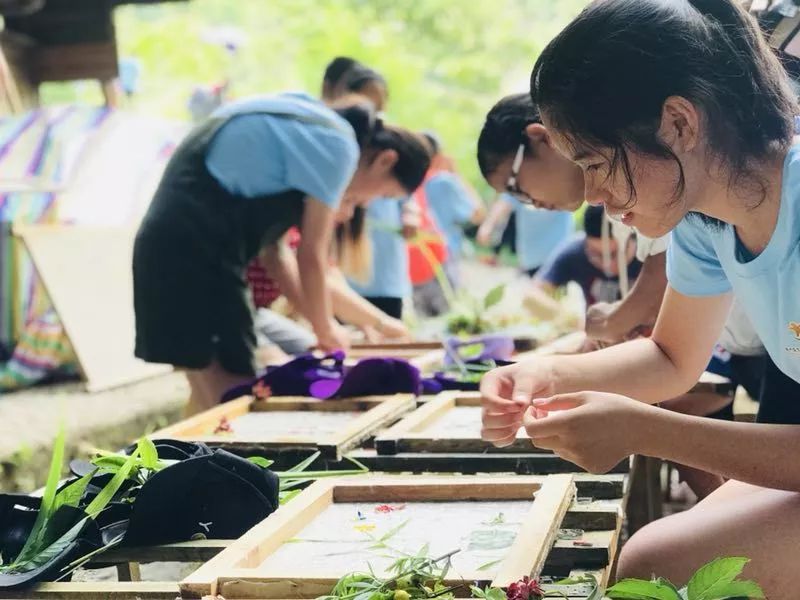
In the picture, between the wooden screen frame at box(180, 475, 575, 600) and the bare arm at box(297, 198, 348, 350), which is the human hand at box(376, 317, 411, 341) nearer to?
the bare arm at box(297, 198, 348, 350)

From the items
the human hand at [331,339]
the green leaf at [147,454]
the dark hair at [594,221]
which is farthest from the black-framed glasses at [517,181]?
the green leaf at [147,454]

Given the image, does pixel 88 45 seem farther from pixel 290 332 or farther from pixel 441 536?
pixel 441 536

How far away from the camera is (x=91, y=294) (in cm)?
529

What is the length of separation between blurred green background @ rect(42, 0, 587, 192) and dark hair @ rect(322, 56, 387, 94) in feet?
29.6

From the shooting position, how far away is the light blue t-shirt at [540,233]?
22.3 ft

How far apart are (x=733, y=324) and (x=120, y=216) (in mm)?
4630

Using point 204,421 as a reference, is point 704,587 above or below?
above

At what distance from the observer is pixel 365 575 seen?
1295 millimetres

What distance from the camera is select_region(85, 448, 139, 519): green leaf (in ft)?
5.21

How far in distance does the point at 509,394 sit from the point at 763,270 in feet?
1.51

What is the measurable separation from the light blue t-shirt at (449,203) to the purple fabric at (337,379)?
5.69 meters

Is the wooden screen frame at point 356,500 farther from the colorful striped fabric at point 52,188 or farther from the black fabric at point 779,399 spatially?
the colorful striped fabric at point 52,188

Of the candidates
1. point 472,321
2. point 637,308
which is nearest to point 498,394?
point 637,308

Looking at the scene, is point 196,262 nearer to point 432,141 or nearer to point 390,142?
point 390,142
